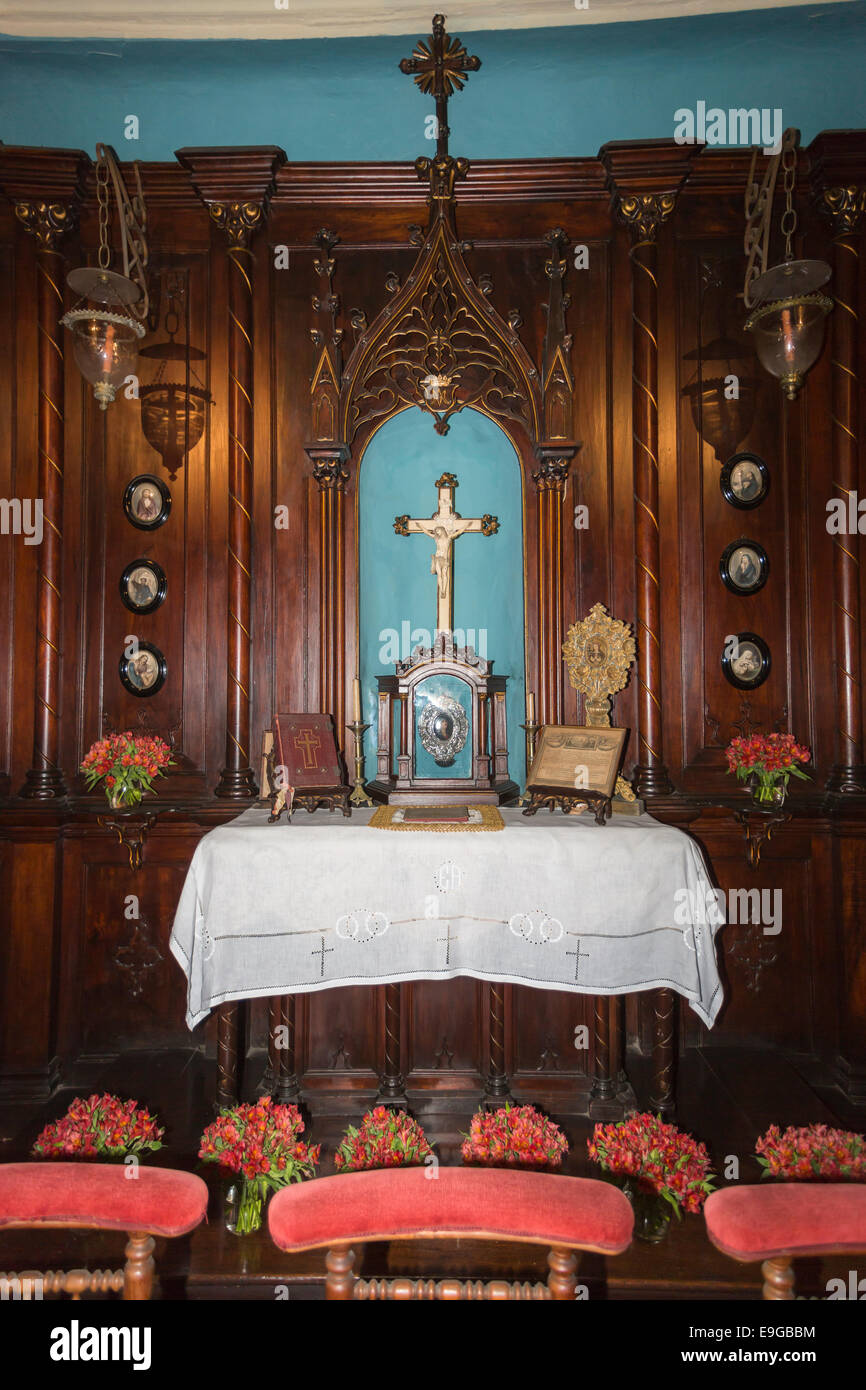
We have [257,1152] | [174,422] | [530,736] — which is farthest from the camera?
[174,422]

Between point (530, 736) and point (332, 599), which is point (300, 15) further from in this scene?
point (530, 736)

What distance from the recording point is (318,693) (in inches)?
187

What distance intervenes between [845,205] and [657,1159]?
5117 mm

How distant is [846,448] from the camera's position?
15.2 feet

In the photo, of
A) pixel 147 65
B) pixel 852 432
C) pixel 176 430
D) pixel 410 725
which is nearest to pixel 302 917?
pixel 410 725

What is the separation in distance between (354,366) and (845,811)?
383 centimetres

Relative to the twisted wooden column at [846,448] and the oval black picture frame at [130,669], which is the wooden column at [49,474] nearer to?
the oval black picture frame at [130,669]

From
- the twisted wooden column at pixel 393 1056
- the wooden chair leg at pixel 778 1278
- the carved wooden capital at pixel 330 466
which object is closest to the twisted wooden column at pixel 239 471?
the carved wooden capital at pixel 330 466

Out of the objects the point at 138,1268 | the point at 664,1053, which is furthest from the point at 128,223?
the point at 664,1053

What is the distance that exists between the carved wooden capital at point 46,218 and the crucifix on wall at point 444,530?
8.54 feet

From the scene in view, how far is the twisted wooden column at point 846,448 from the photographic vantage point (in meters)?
4.61

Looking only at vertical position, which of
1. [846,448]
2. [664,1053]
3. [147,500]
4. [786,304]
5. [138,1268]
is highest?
[786,304]

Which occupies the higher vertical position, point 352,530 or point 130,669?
point 352,530
